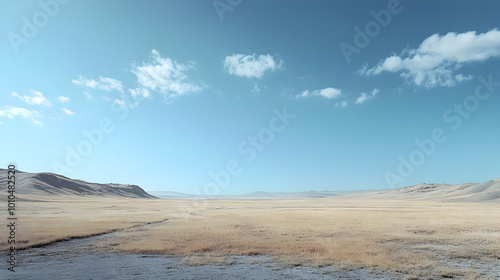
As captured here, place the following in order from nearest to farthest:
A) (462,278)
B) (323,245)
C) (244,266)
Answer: (462,278) < (244,266) < (323,245)

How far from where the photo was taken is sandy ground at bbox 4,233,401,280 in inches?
563

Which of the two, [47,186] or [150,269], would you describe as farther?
[47,186]

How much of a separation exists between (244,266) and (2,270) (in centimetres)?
1216

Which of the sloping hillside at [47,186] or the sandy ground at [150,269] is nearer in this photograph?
the sandy ground at [150,269]

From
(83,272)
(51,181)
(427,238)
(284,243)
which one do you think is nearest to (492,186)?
(427,238)

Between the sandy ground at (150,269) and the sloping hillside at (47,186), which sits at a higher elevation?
the sloping hillside at (47,186)

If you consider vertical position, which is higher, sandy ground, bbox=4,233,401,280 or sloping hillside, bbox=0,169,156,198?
sloping hillside, bbox=0,169,156,198

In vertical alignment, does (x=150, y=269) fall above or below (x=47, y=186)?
below

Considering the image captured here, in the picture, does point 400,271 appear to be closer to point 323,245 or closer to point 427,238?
point 323,245

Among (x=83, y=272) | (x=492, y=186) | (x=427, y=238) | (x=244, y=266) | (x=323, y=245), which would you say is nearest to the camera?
(x=83, y=272)

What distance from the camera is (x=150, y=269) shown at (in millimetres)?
15523

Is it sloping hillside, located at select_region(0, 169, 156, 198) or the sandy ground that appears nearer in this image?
the sandy ground

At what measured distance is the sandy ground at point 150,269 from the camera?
1430cm

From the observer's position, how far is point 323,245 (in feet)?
70.5
